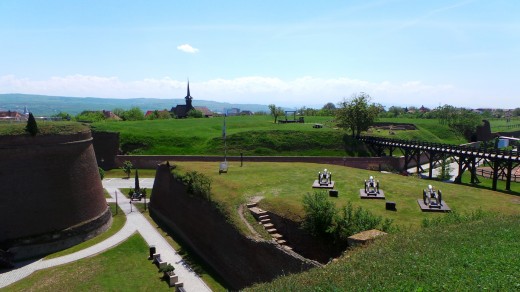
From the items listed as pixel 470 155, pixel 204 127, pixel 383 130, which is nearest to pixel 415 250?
pixel 470 155

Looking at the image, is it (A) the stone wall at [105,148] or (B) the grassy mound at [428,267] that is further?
(A) the stone wall at [105,148]

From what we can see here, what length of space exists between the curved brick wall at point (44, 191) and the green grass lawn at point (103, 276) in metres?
3.59

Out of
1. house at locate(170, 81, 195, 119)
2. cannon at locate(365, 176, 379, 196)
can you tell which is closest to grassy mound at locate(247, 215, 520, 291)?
cannon at locate(365, 176, 379, 196)

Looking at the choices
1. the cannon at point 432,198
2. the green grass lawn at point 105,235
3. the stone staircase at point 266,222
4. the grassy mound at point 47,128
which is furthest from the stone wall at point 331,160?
the cannon at point 432,198

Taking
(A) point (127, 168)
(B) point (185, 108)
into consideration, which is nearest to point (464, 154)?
(A) point (127, 168)

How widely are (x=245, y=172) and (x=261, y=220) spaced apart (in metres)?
10.6

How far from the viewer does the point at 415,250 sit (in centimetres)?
1191

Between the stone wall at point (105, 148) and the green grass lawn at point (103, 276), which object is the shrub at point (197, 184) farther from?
the stone wall at point (105, 148)

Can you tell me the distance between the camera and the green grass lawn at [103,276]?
2086 cm

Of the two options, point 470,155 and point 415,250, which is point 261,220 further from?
point 470,155

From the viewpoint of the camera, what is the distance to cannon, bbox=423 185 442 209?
69.7ft

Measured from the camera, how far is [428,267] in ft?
33.3

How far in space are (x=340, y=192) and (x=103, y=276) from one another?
14.6 m

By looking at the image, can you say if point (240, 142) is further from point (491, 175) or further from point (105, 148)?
point (491, 175)
